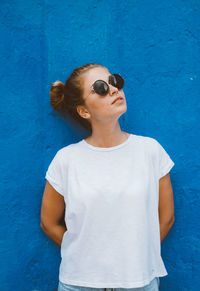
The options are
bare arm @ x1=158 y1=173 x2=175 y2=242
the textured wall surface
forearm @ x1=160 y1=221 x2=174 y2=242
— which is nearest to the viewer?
bare arm @ x1=158 y1=173 x2=175 y2=242

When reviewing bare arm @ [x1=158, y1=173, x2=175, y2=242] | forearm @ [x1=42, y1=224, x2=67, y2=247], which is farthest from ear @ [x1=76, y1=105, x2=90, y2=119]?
forearm @ [x1=42, y1=224, x2=67, y2=247]

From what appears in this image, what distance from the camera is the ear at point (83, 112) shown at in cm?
207

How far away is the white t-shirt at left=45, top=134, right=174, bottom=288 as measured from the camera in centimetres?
186

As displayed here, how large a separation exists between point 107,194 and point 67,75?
1.06m

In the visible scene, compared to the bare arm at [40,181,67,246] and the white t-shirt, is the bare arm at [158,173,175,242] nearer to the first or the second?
the white t-shirt

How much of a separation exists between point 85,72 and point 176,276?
175 centimetres

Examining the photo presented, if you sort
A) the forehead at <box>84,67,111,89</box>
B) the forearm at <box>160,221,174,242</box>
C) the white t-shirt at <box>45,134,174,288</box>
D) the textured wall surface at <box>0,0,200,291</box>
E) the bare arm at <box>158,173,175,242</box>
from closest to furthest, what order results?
the white t-shirt at <box>45,134,174,288</box> < the forehead at <box>84,67,111,89</box> < the bare arm at <box>158,173,175,242</box> < the forearm at <box>160,221,174,242</box> < the textured wall surface at <box>0,0,200,291</box>

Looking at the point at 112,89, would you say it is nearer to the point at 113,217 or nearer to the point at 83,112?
the point at 83,112

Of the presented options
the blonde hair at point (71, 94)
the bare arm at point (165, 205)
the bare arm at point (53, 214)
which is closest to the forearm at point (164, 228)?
the bare arm at point (165, 205)

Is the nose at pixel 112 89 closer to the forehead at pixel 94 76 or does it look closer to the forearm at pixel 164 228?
the forehead at pixel 94 76

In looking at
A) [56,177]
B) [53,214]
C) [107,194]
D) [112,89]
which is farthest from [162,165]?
[53,214]

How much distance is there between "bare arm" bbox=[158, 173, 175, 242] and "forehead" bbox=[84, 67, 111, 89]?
0.81 meters

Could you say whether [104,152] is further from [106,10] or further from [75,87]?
[106,10]

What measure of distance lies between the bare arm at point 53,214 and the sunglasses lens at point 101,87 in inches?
29.7
